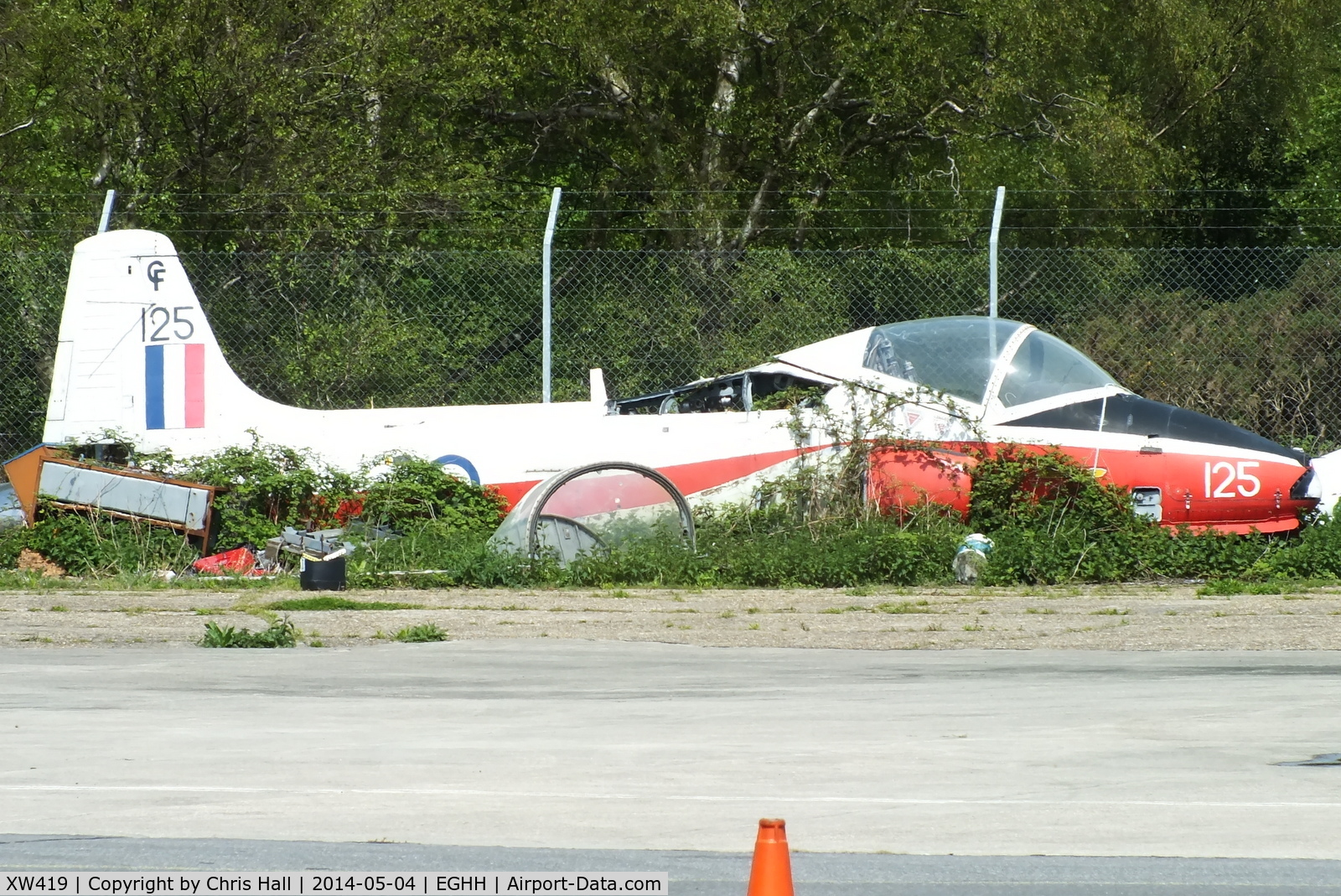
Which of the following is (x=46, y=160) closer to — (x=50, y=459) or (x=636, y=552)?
(x=50, y=459)

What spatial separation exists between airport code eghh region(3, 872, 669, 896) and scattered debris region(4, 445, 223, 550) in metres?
10.1

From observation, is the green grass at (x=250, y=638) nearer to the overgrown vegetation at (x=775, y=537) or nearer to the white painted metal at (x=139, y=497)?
the overgrown vegetation at (x=775, y=537)

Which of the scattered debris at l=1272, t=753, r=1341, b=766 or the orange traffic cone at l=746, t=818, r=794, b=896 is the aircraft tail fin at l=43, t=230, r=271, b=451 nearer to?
the scattered debris at l=1272, t=753, r=1341, b=766

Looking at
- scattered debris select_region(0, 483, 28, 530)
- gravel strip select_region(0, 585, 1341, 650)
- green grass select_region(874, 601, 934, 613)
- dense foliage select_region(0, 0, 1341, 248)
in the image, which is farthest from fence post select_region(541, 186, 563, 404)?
scattered debris select_region(0, 483, 28, 530)

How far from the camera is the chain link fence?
629 inches

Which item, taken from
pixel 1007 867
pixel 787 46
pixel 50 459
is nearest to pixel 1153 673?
pixel 1007 867

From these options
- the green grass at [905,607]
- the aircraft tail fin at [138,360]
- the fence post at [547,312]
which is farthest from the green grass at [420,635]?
the aircraft tail fin at [138,360]

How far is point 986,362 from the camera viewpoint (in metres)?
13.8

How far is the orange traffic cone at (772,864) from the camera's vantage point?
345cm

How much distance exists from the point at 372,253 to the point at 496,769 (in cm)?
1261

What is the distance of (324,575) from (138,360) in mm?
3925

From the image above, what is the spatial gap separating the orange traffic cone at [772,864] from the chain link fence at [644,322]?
12.6 m

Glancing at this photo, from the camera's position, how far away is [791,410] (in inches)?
545

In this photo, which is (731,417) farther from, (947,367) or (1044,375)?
(1044,375)
